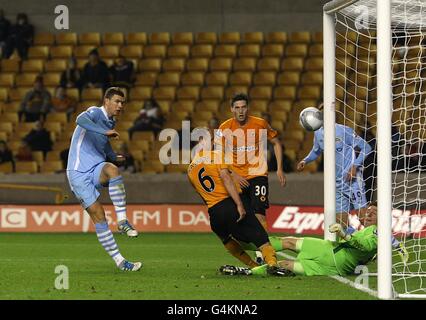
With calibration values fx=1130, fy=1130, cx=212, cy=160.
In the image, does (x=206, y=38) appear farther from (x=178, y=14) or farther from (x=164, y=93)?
(x=164, y=93)

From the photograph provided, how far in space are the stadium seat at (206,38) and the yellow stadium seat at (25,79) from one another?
11.9 ft

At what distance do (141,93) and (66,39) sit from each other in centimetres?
257

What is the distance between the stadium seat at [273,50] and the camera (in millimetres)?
24297

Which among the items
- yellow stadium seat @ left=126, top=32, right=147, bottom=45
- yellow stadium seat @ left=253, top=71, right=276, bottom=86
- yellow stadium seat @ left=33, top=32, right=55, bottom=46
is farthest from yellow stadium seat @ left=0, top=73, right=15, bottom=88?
yellow stadium seat @ left=253, top=71, right=276, bottom=86

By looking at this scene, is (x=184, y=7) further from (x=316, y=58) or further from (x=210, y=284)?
(x=210, y=284)

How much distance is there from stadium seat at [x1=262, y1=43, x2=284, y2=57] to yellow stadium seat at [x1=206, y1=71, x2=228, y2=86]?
42.9 inches

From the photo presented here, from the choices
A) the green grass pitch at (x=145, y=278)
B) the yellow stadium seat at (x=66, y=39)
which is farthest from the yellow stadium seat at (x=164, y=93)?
the green grass pitch at (x=145, y=278)

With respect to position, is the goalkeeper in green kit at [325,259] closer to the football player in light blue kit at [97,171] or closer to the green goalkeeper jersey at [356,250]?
the green goalkeeper jersey at [356,250]

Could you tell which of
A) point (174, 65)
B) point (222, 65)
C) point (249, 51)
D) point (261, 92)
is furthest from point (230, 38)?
point (261, 92)

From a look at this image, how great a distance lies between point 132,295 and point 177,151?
1162 cm

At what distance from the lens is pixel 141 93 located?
926 inches

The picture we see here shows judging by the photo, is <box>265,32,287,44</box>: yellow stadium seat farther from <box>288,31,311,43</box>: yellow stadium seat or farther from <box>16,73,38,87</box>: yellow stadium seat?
<box>16,73,38,87</box>: yellow stadium seat

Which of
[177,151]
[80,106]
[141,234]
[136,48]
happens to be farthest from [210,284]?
[136,48]

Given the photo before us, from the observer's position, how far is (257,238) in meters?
11.2
